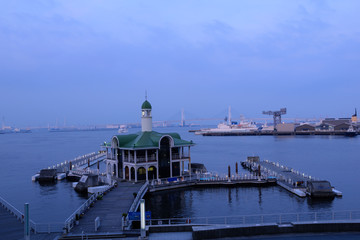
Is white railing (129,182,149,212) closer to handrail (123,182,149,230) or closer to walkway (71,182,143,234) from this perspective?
handrail (123,182,149,230)

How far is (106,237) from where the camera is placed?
766 inches

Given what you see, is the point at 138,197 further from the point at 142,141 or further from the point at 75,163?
the point at 75,163

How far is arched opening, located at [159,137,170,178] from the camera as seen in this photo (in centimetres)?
4106

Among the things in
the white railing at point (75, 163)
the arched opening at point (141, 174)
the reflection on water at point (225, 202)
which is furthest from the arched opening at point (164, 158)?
the white railing at point (75, 163)

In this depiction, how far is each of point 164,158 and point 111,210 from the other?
15548mm

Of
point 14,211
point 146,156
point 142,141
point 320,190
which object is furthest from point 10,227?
point 320,190

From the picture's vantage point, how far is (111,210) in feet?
86.3

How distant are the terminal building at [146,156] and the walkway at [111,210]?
277 cm

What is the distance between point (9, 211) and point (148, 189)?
14351mm

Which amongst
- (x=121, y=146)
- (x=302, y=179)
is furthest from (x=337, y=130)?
(x=121, y=146)

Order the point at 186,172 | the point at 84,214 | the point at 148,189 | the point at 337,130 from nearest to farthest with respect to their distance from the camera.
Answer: the point at 84,214, the point at 148,189, the point at 186,172, the point at 337,130

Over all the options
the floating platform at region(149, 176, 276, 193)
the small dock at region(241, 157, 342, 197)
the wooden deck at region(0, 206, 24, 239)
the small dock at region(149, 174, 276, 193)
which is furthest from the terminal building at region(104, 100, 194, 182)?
the wooden deck at region(0, 206, 24, 239)

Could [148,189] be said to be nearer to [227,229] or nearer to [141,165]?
[141,165]

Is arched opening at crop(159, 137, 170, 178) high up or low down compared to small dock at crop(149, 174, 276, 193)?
up
